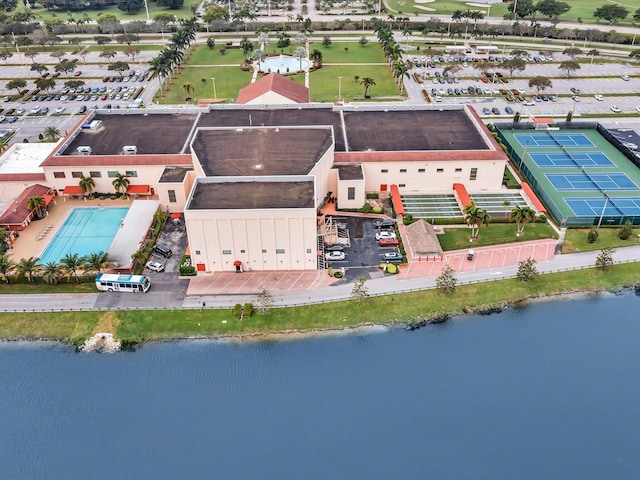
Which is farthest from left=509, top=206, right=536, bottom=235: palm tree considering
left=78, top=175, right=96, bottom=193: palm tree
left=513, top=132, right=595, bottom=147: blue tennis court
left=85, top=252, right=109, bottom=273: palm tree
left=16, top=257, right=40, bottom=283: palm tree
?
left=16, top=257, right=40, bottom=283: palm tree

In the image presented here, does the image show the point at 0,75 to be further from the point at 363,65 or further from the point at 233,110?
the point at 363,65

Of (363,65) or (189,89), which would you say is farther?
(363,65)

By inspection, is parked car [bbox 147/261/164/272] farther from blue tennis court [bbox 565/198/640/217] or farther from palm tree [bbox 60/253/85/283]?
blue tennis court [bbox 565/198/640/217]

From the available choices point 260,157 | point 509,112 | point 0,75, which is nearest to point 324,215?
point 260,157

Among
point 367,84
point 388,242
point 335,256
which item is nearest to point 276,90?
point 367,84

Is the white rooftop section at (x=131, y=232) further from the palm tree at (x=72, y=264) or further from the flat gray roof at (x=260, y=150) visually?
the flat gray roof at (x=260, y=150)
